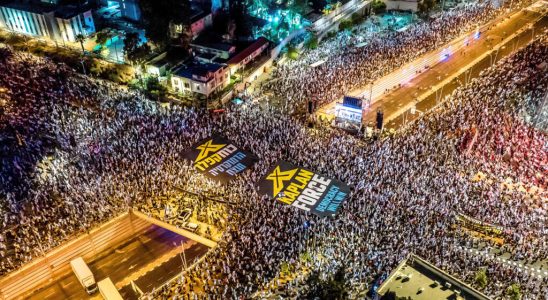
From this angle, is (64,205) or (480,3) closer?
(64,205)

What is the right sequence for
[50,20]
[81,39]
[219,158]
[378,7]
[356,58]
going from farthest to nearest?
[378,7] → [50,20] → [81,39] → [356,58] → [219,158]

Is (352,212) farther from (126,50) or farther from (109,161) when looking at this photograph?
(126,50)

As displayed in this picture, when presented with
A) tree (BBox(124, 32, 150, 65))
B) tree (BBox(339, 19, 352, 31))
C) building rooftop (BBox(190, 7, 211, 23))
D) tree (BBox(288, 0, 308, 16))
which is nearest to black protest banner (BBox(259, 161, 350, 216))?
tree (BBox(124, 32, 150, 65))

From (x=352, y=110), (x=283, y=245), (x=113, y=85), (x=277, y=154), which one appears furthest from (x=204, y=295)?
(x=113, y=85)

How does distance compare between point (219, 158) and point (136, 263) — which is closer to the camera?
point (136, 263)

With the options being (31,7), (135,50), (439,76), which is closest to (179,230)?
(135,50)

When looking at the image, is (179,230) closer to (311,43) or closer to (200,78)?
(200,78)
